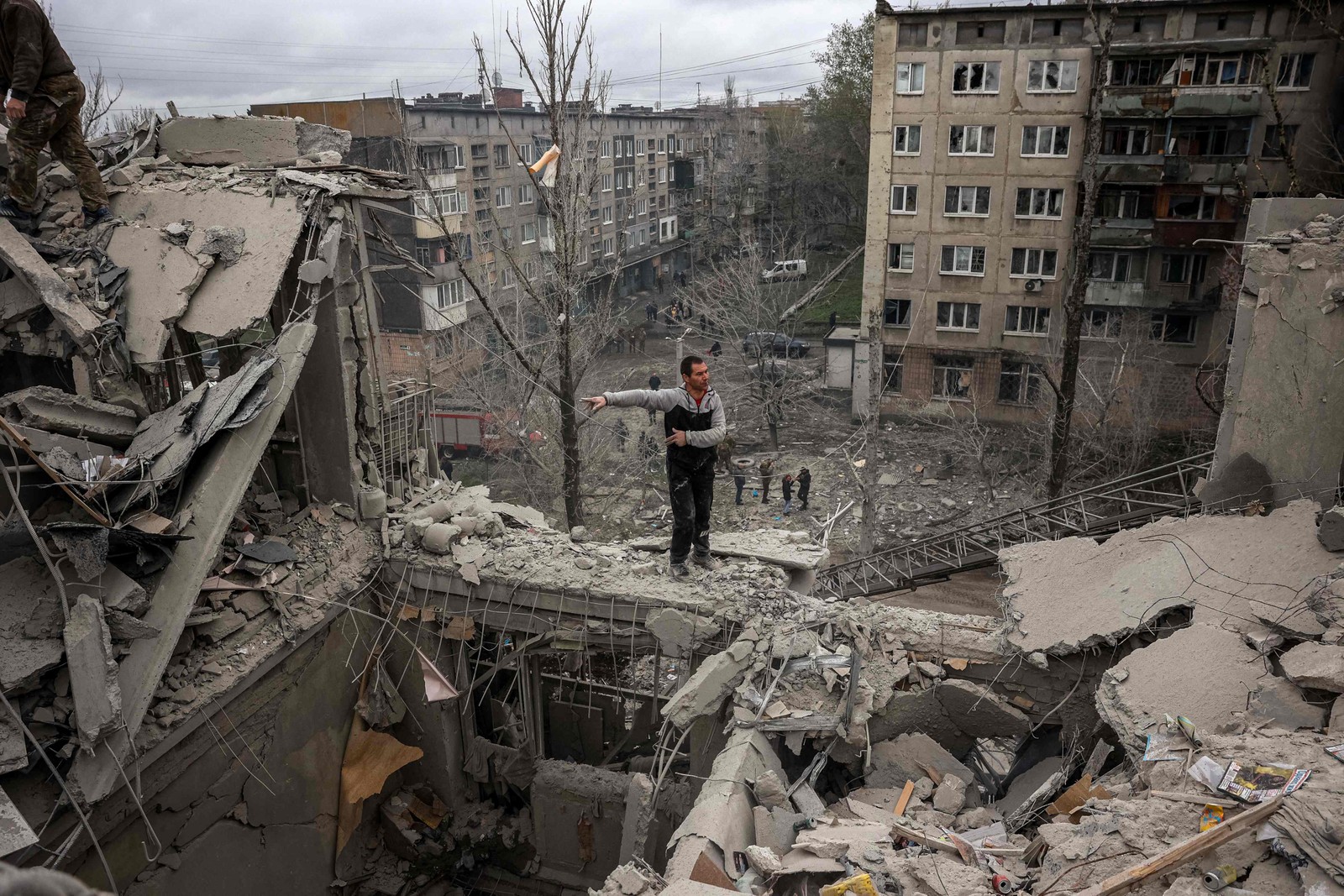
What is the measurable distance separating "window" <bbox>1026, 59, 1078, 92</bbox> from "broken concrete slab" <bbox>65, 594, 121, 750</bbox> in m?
25.9

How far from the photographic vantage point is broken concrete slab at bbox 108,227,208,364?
7.38 metres

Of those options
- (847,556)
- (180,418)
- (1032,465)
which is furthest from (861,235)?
(180,418)

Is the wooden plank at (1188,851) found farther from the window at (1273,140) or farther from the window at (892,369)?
the window at (1273,140)

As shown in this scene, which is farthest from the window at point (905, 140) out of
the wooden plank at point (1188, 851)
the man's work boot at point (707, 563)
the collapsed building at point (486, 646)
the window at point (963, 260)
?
the wooden plank at point (1188, 851)

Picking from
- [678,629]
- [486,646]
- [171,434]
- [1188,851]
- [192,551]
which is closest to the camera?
[1188,851]

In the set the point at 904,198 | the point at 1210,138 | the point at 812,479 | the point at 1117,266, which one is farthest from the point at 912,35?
the point at 812,479

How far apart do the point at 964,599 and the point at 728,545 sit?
11.0 meters

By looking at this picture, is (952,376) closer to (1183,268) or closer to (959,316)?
(959,316)

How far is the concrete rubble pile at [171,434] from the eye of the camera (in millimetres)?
5887

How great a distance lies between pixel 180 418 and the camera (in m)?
6.88

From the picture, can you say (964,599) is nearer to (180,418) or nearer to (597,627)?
(597,627)

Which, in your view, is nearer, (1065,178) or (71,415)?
(71,415)

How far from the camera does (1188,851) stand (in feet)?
13.7

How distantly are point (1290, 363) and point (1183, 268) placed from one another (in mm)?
18367
